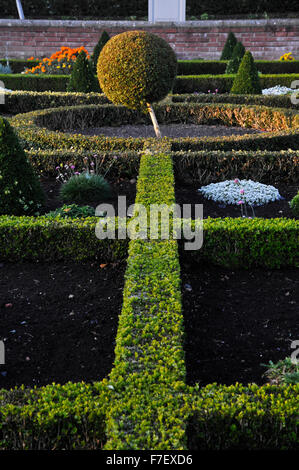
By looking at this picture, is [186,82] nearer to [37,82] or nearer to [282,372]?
[37,82]

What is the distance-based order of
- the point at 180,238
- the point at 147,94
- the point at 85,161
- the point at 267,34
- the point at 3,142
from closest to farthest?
the point at 180,238, the point at 3,142, the point at 85,161, the point at 147,94, the point at 267,34

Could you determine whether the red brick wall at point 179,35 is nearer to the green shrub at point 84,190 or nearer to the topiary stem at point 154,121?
the topiary stem at point 154,121

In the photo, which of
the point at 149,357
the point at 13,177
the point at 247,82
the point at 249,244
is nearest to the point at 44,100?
the point at 247,82

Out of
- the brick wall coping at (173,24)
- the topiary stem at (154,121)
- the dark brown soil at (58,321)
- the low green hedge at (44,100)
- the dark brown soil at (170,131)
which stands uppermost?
the brick wall coping at (173,24)

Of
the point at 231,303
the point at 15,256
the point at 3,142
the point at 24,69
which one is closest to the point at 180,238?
the point at 231,303

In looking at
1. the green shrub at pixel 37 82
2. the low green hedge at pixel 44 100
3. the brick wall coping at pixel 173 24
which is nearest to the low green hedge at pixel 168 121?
the low green hedge at pixel 44 100

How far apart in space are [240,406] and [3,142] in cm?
392

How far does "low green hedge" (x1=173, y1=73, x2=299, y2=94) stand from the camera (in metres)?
14.3

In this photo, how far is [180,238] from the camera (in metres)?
4.66

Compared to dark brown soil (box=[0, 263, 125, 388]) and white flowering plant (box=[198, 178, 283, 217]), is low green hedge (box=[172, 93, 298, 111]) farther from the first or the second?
dark brown soil (box=[0, 263, 125, 388])

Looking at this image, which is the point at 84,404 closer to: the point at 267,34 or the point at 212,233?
the point at 212,233

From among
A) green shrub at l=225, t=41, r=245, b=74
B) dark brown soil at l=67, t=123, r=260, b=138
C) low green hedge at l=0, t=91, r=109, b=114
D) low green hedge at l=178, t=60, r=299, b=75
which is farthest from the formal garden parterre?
low green hedge at l=178, t=60, r=299, b=75

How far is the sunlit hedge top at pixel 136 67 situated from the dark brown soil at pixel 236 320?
437 cm

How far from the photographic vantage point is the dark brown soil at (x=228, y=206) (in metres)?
5.83
